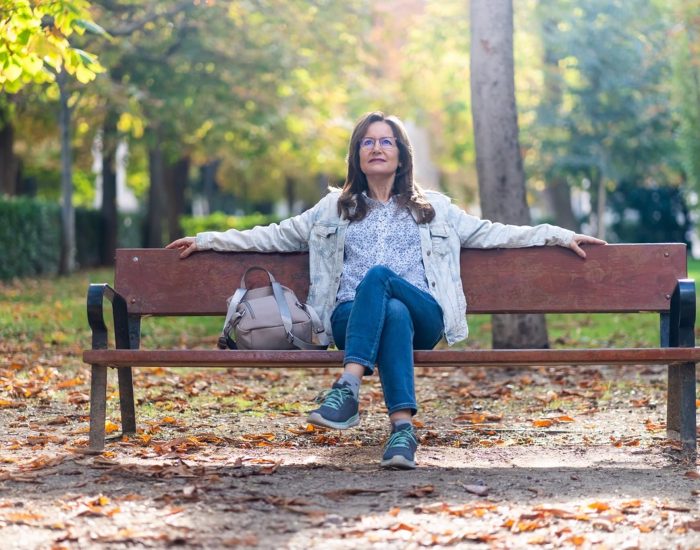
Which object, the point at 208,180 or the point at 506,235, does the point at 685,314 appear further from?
the point at 208,180

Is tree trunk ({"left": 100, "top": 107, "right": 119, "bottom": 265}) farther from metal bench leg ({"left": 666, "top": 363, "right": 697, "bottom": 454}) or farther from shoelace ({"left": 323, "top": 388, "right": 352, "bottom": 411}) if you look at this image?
shoelace ({"left": 323, "top": 388, "right": 352, "bottom": 411})

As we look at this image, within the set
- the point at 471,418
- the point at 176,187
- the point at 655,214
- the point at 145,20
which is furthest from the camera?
the point at 655,214

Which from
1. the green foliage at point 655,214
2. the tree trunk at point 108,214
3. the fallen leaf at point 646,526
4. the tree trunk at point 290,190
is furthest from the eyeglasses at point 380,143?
the tree trunk at point 290,190

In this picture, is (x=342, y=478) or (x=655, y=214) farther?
(x=655, y=214)

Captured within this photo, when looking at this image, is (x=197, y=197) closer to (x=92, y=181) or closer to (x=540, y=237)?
(x=92, y=181)

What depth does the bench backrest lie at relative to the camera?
6.07 m

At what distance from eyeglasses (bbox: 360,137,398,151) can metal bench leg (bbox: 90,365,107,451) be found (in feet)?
5.36

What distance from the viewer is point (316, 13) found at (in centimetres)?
2170

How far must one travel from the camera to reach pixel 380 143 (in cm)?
599

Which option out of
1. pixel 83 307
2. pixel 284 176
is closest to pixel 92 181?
pixel 284 176

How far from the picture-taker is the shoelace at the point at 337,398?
5191 mm

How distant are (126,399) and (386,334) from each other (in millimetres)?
1558

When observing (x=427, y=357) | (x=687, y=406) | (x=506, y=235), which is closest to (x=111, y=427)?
(x=427, y=357)

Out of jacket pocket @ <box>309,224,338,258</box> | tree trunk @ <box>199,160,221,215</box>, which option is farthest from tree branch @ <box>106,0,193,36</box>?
tree trunk @ <box>199,160,221,215</box>
